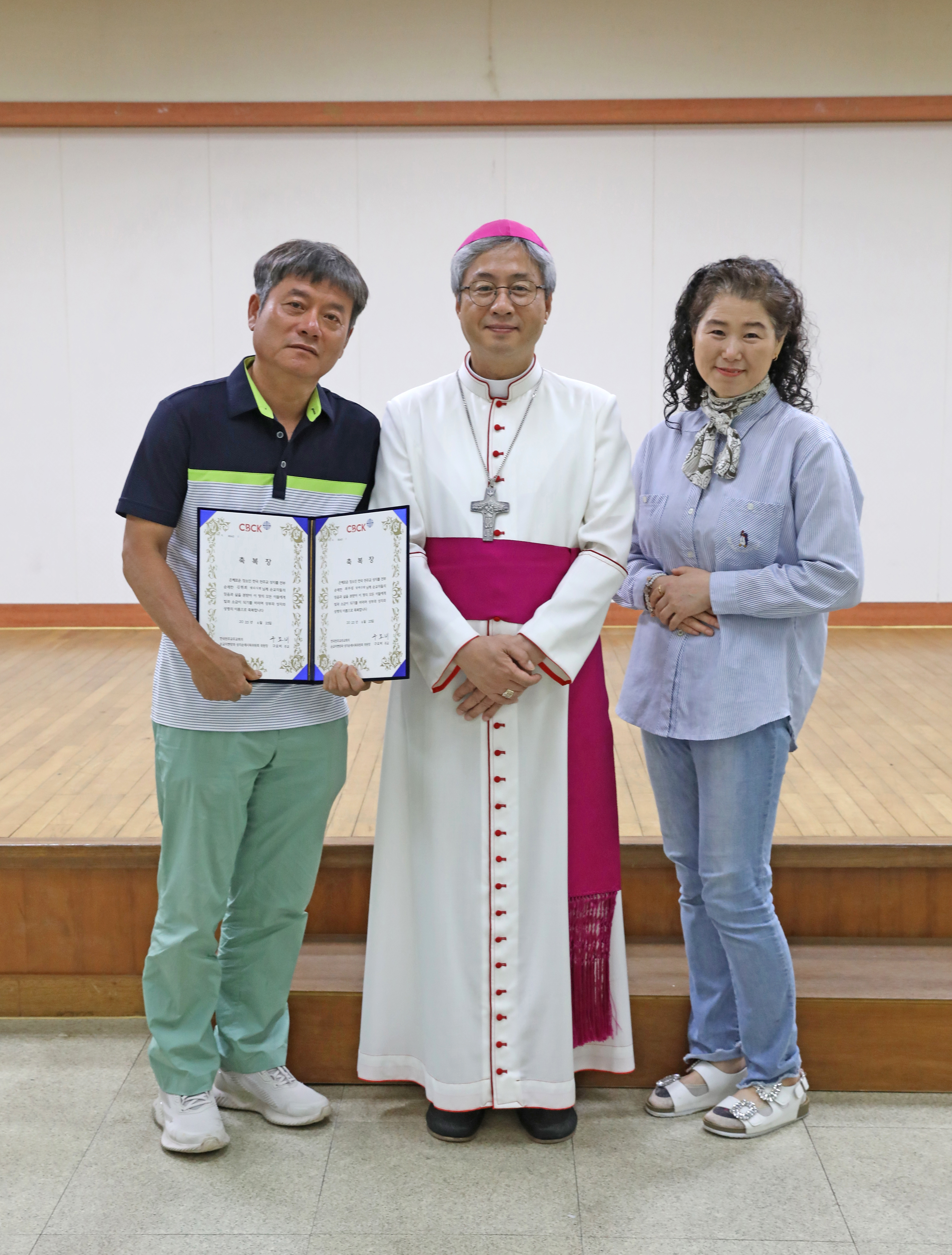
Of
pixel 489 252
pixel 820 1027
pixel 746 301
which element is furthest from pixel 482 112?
pixel 820 1027

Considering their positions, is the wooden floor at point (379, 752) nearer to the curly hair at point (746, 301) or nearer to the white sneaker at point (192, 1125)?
the white sneaker at point (192, 1125)

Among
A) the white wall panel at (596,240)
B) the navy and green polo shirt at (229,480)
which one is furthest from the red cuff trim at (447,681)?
the white wall panel at (596,240)

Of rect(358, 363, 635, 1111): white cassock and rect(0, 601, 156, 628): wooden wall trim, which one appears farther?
rect(0, 601, 156, 628): wooden wall trim

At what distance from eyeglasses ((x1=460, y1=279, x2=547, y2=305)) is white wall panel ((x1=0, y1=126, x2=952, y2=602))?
151 inches

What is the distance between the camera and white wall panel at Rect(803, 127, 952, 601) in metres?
5.59

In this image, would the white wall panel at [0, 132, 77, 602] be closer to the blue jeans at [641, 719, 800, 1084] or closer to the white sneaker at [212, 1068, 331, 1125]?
the white sneaker at [212, 1068, 331, 1125]

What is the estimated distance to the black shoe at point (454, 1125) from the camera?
6.96ft

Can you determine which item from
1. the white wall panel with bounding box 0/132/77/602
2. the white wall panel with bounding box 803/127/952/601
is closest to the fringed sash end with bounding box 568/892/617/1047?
the white wall panel with bounding box 803/127/952/601

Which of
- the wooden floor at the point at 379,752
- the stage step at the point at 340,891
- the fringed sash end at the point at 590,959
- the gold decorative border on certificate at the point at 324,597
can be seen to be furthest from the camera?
the wooden floor at the point at 379,752

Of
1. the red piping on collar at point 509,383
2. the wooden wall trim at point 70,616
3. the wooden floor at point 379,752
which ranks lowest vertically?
the wooden floor at point 379,752

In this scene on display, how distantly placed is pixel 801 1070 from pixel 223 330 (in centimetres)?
473

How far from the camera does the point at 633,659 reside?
2193 millimetres

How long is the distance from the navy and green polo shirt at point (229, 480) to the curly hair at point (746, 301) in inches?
25.6

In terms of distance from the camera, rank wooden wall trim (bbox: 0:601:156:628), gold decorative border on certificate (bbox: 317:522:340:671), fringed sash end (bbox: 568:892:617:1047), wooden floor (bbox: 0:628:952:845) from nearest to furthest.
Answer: gold decorative border on certificate (bbox: 317:522:340:671), fringed sash end (bbox: 568:892:617:1047), wooden floor (bbox: 0:628:952:845), wooden wall trim (bbox: 0:601:156:628)
